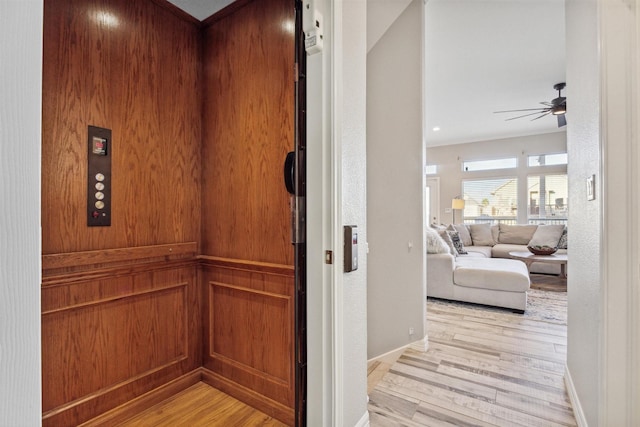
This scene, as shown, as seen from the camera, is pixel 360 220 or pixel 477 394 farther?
pixel 477 394

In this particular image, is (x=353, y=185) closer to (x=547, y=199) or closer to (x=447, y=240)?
(x=447, y=240)

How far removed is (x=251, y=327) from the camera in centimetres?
199

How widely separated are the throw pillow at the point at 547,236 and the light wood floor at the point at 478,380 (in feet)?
10.6

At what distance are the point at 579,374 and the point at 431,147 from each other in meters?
7.31

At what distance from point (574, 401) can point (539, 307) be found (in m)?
2.31

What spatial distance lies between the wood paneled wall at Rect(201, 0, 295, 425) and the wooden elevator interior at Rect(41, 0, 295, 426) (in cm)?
1

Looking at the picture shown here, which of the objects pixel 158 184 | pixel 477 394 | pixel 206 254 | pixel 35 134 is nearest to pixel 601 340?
Answer: pixel 477 394

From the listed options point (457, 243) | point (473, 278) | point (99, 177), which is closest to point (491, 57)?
point (473, 278)

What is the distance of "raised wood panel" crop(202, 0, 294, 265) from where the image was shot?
186cm

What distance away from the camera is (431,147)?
8.45 metres

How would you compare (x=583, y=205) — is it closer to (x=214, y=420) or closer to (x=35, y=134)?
(x=35, y=134)

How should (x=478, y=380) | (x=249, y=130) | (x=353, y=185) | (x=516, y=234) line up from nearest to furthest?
(x=353, y=185)
(x=249, y=130)
(x=478, y=380)
(x=516, y=234)

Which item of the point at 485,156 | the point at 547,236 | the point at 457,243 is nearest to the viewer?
the point at 457,243

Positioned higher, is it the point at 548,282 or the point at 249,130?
the point at 249,130
